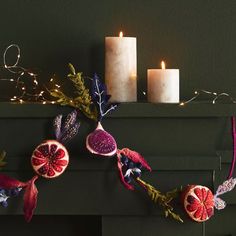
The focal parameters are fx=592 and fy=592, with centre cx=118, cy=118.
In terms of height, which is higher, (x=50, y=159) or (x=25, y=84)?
(x=25, y=84)

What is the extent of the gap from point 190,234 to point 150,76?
361mm

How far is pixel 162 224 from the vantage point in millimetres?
1308

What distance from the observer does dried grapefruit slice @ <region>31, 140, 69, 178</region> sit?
1.25m

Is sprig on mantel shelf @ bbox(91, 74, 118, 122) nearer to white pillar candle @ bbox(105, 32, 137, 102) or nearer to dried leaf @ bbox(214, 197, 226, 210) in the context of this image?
white pillar candle @ bbox(105, 32, 137, 102)

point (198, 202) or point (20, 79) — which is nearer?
point (198, 202)

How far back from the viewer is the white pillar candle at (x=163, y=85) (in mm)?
1309

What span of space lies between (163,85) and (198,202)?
266mm

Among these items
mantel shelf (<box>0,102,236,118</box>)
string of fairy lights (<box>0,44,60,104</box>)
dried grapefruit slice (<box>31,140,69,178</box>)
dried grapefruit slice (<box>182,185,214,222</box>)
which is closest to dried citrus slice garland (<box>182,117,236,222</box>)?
dried grapefruit slice (<box>182,185,214,222</box>)

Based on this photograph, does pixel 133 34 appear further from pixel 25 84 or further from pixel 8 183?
pixel 8 183

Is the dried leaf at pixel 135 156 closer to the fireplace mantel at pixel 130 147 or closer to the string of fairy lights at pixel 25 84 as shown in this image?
the fireplace mantel at pixel 130 147

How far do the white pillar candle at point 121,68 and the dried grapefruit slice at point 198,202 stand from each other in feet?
0.83

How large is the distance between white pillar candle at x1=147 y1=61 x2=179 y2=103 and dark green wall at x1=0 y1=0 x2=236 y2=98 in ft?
0.48

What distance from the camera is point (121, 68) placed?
1339mm

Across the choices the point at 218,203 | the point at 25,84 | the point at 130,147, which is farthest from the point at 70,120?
the point at 218,203
